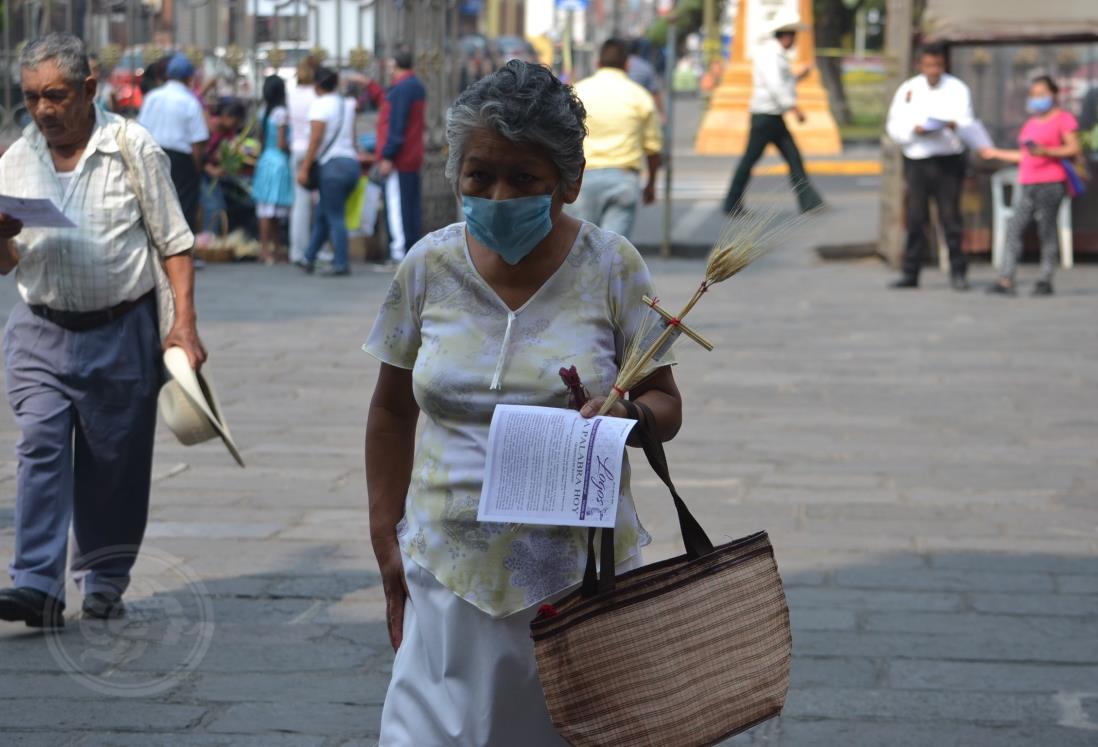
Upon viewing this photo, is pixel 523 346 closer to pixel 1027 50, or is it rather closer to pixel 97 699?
pixel 97 699

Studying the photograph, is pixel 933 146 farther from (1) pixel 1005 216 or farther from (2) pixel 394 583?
(2) pixel 394 583

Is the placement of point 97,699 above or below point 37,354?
below

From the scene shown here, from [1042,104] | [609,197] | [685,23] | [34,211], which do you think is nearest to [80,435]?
[34,211]

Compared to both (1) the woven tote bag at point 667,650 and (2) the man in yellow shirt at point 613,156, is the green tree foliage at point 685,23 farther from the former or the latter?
Answer: (1) the woven tote bag at point 667,650

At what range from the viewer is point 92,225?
5078 millimetres

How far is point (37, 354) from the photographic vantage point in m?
5.11

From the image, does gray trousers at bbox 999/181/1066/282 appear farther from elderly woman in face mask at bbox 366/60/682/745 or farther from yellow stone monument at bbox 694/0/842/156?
yellow stone monument at bbox 694/0/842/156

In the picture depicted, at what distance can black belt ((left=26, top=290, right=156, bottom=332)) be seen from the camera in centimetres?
510

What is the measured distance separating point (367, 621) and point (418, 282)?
8.43 ft

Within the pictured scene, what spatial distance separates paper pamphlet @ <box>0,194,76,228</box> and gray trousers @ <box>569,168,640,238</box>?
6.15 m

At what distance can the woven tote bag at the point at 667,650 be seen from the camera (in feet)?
8.74

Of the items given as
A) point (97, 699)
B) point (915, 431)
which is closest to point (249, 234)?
point (915, 431)

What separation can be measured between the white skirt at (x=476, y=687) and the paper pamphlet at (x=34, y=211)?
2279mm

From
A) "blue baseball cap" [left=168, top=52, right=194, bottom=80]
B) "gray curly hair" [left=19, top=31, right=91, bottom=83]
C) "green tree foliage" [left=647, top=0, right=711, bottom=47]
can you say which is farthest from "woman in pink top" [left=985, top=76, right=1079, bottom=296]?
"green tree foliage" [left=647, top=0, right=711, bottom=47]
